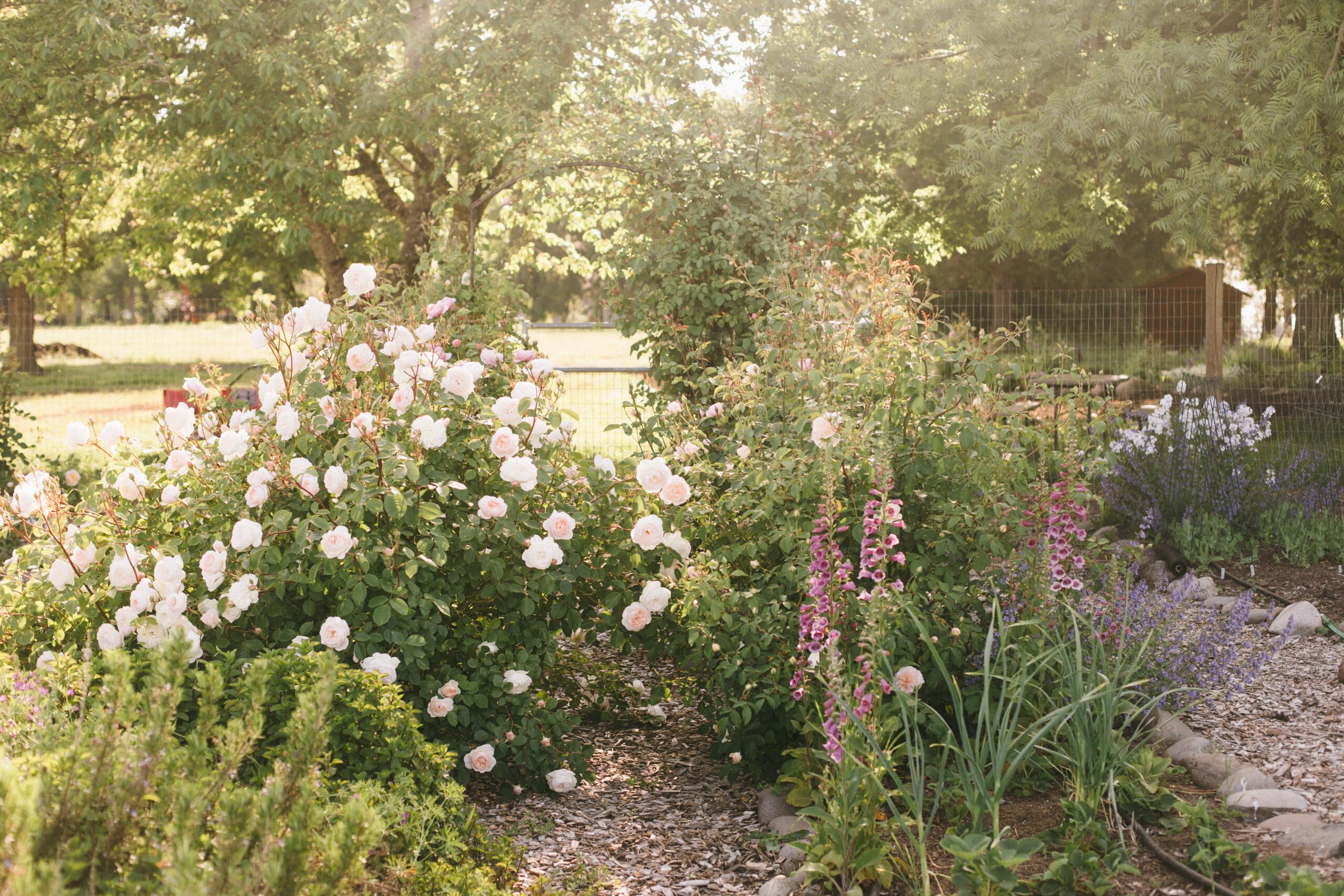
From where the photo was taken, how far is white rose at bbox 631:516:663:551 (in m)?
3.21

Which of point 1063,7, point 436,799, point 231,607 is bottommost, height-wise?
point 436,799

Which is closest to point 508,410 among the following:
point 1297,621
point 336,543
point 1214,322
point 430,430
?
point 430,430

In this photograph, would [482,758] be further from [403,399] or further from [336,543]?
[403,399]

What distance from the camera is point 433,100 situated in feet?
29.9

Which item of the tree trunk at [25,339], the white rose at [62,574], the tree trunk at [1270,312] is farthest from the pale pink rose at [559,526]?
the tree trunk at [1270,312]

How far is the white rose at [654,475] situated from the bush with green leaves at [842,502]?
0.80 feet

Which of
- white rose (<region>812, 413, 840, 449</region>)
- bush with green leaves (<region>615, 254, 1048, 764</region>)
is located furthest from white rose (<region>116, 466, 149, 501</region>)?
white rose (<region>812, 413, 840, 449</region>)

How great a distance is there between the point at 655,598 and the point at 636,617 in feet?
0.28

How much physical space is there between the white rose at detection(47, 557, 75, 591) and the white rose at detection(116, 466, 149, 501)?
0.26 meters

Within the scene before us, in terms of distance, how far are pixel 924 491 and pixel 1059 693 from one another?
729mm

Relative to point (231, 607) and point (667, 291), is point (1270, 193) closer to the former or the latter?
point (667, 291)

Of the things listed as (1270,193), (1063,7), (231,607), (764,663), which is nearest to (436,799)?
(231,607)

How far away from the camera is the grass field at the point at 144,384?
A: 38.4 ft

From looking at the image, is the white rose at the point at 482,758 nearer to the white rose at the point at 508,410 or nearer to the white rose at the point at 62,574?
the white rose at the point at 508,410
